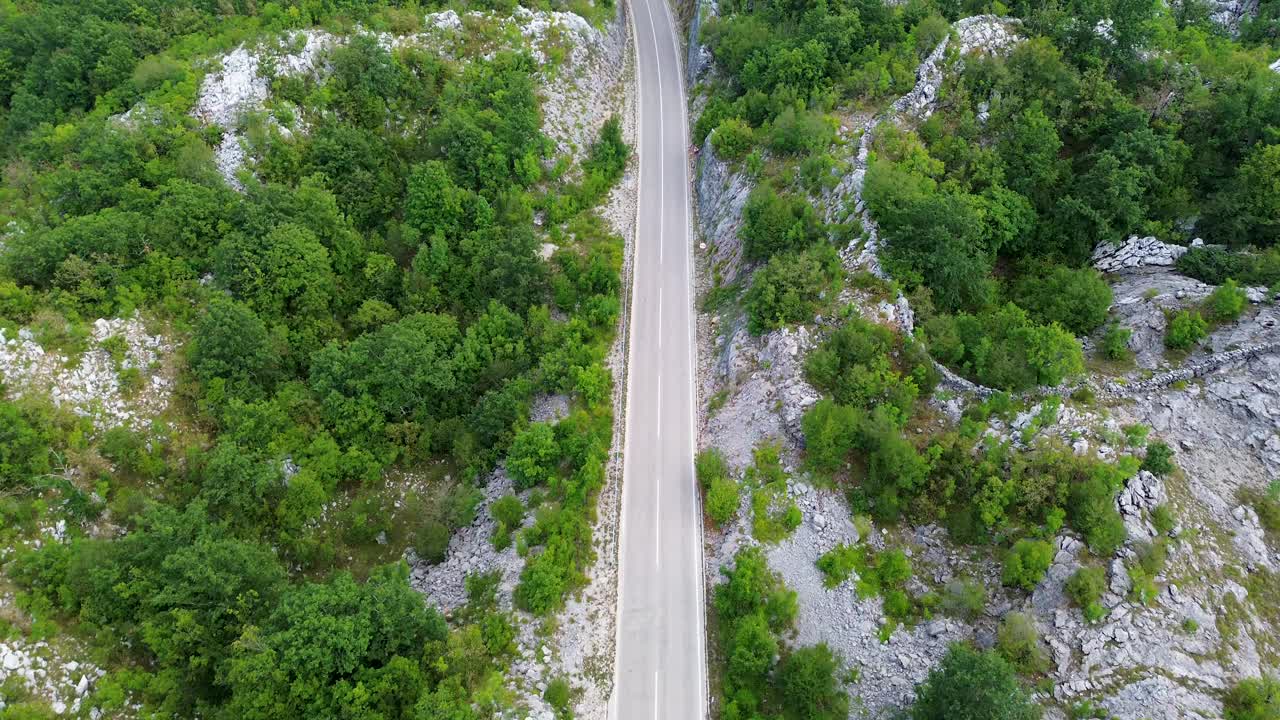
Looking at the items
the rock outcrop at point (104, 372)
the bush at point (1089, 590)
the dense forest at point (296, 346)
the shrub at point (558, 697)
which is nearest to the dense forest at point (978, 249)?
the bush at point (1089, 590)

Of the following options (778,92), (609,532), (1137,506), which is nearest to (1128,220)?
Answer: (1137,506)

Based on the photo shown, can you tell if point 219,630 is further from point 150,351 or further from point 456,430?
point 150,351

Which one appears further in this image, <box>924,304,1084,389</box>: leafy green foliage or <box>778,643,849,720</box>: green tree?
<box>924,304,1084,389</box>: leafy green foliage

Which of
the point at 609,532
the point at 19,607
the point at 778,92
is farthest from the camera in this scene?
the point at 778,92

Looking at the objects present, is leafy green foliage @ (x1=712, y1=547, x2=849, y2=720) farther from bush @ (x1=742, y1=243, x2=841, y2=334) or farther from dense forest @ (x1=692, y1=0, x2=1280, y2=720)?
bush @ (x1=742, y1=243, x2=841, y2=334)

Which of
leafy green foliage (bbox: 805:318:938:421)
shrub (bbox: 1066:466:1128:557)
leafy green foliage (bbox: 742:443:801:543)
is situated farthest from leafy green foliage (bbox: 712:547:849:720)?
shrub (bbox: 1066:466:1128:557)

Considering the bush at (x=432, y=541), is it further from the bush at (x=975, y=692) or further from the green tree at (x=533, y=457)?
the bush at (x=975, y=692)
